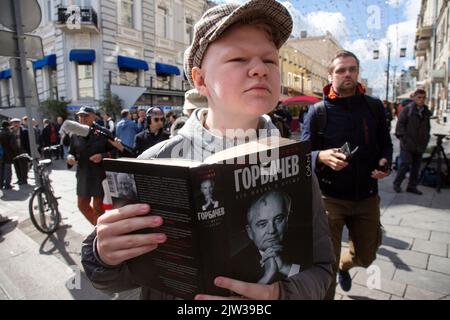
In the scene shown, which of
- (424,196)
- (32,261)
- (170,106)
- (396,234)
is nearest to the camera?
(32,261)

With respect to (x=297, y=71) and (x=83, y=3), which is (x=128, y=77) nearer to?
(x=83, y=3)

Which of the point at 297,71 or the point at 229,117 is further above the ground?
the point at 297,71

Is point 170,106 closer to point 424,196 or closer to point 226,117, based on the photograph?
point 424,196

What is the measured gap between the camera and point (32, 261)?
3443 mm

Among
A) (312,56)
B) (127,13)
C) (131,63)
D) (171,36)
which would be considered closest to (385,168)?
(131,63)

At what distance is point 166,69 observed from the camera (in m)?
19.1

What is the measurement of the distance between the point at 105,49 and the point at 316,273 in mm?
17389

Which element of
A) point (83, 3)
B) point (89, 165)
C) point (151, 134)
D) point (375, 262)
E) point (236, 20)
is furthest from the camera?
point (83, 3)

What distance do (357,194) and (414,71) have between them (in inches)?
2095

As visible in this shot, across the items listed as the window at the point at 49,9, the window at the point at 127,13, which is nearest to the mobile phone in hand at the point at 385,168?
the window at the point at 127,13

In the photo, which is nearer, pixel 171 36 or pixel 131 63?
pixel 131 63

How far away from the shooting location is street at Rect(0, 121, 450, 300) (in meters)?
2.71

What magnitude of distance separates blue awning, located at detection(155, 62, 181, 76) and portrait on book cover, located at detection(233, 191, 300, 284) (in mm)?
19294
